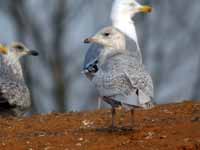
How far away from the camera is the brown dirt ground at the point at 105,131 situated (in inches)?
433

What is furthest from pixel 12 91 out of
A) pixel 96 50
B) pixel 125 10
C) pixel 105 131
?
pixel 105 131

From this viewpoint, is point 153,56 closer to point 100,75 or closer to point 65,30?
point 65,30

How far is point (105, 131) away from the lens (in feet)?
38.6

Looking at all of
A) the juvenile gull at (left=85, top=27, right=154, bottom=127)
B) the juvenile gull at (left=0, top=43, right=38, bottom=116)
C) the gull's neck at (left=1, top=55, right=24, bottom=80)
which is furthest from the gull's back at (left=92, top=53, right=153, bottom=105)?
the gull's neck at (left=1, top=55, right=24, bottom=80)

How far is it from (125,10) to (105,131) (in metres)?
4.16

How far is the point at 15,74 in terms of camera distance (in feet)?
52.0

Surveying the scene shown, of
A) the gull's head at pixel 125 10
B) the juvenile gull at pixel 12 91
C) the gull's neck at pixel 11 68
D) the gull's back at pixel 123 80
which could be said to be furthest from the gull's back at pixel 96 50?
the gull's neck at pixel 11 68

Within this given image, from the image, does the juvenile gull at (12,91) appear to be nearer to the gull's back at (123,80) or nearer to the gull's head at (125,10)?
the gull's head at (125,10)

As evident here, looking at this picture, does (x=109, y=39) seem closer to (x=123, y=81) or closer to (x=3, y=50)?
(x=123, y=81)

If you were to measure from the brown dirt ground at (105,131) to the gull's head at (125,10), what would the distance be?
230cm

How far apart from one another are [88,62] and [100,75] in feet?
7.57

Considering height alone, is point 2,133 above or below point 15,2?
below

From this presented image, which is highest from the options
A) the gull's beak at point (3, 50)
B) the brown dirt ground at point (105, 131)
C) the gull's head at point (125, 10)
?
the gull's head at point (125, 10)

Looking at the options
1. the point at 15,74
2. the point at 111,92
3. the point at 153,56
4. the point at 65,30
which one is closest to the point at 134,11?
the point at 15,74
